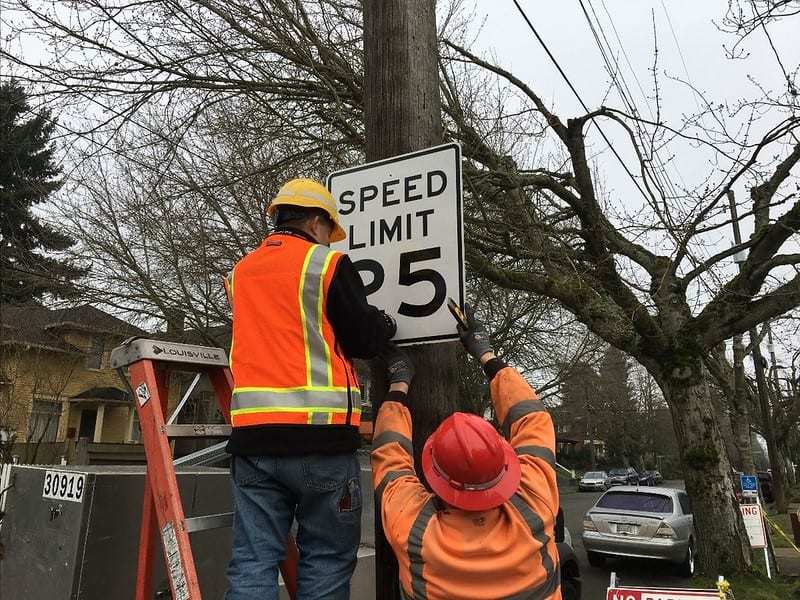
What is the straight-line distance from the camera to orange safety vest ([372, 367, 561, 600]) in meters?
1.98

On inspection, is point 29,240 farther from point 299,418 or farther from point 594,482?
point 594,482

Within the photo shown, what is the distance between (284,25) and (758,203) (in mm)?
6173

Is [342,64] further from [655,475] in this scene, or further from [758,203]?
[655,475]

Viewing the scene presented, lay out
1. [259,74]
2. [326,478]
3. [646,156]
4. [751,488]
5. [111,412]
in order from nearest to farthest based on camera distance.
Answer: [326,478]
[646,156]
[259,74]
[751,488]
[111,412]

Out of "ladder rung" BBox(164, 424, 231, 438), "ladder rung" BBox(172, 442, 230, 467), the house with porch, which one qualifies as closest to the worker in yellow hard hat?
"ladder rung" BBox(164, 424, 231, 438)

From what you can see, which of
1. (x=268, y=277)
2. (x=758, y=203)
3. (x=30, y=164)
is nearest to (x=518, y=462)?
(x=268, y=277)

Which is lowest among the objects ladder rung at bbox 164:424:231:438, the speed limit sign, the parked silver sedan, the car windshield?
the parked silver sedan

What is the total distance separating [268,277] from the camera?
2264 millimetres

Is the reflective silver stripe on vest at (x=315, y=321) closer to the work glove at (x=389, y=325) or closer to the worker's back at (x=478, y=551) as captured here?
the work glove at (x=389, y=325)

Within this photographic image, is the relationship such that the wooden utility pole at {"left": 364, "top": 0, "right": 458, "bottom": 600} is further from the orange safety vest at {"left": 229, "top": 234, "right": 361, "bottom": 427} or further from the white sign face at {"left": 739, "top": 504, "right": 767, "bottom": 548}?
the white sign face at {"left": 739, "top": 504, "right": 767, "bottom": 548}

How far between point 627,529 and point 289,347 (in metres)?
12.0

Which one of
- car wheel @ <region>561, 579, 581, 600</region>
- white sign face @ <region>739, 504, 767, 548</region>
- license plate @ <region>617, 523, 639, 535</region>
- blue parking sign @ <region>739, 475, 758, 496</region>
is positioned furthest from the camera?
blue parking sign @ <region>739, 475, 758, 496</region>

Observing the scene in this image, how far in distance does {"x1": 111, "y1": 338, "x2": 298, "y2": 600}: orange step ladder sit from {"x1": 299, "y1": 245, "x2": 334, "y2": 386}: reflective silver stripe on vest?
0.66 metres

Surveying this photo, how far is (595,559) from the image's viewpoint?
12734 millimetres
